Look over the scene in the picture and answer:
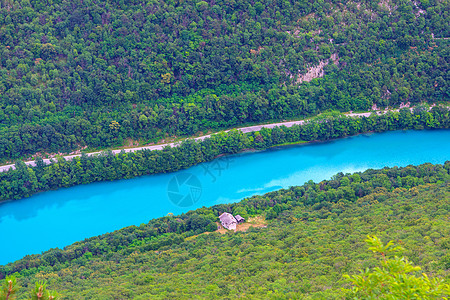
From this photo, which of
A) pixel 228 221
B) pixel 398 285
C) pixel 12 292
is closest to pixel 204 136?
pixel 228 221

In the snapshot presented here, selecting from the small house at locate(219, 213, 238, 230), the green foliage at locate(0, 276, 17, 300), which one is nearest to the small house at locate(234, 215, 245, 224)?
the small house at locate(219, 213, 238, 230)

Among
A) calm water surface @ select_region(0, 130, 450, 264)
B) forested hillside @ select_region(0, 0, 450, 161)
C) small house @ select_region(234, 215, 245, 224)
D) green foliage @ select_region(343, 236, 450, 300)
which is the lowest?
green foliage @ select_region(343, 236, 450, 300)

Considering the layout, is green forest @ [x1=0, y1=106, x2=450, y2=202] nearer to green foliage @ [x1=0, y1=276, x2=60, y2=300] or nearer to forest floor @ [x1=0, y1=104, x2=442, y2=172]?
forest floor @ [x1=0, y1=104, x2=442, y2=172]

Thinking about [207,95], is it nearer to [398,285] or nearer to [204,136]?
[204,136]

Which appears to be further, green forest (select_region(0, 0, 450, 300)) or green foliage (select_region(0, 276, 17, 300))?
green forest (select_region(0, 0, 450, 300))

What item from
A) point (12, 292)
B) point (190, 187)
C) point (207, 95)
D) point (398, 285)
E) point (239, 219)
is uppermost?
point (207, 95)

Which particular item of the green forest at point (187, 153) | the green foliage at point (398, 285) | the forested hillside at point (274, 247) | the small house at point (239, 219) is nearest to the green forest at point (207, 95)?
the green forest at point (187, 153)

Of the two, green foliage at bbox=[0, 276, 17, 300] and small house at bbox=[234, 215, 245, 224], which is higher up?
small house at bbox=[234, 215, 245, 224]

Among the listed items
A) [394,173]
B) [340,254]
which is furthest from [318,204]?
[340,254]
